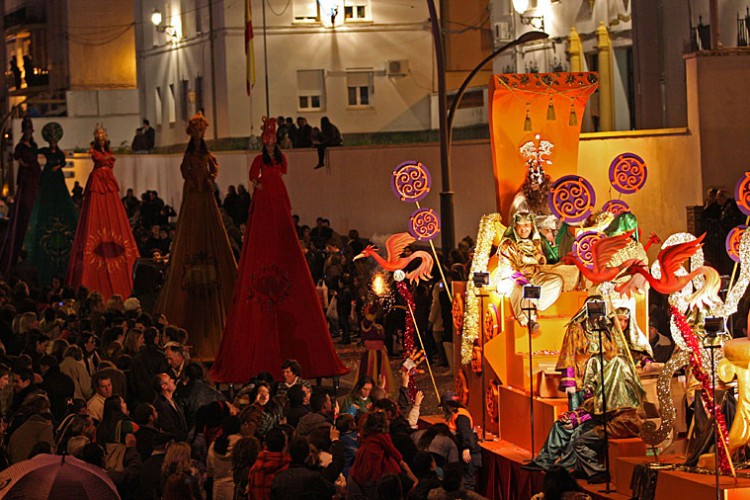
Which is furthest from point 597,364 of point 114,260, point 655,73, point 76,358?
point 655,73

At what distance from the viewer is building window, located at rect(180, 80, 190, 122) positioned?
46375mm

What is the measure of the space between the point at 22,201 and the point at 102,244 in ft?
15.1

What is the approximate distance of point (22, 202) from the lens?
3000cm

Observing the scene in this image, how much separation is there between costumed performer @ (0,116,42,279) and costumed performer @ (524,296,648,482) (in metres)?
17.0

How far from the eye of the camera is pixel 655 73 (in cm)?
2914

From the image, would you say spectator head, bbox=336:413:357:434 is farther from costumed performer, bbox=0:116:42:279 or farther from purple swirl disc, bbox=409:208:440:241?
costumed performer, bbox=0:116:42:279

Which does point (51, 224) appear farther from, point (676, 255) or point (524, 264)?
point (676, 255)

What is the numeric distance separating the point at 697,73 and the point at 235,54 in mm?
20440

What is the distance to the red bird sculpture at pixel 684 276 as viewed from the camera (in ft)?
43.5

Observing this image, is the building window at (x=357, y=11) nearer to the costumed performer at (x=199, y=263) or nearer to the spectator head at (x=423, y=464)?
the costumed performer at (x=199, y=263)

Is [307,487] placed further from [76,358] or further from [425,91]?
[425,91]

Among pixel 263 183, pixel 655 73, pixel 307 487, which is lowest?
pixel 307 487

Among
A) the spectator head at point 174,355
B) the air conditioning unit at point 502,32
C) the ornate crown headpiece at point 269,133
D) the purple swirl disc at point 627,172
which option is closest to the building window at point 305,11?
the air conditioning unit at point 502,32

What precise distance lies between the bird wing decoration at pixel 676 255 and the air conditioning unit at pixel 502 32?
25.1 meters
